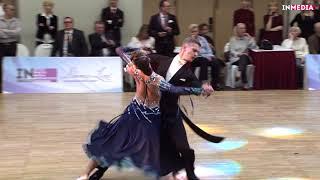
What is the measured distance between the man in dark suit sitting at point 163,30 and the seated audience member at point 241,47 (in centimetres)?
127

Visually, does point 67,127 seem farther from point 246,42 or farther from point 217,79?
point 246,42

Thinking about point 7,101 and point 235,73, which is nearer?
point 7,101

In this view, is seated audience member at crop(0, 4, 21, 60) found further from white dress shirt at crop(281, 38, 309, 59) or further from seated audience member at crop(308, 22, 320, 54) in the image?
seated audience member at crop(308, 22, 320, 54)

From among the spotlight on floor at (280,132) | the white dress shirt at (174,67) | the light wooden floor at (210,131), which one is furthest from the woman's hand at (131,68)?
the spotlight on floor at (280,132)

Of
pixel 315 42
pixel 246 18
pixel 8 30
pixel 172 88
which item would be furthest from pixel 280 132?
pixel 8 30

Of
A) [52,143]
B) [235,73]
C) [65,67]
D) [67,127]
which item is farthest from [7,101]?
[235,73]

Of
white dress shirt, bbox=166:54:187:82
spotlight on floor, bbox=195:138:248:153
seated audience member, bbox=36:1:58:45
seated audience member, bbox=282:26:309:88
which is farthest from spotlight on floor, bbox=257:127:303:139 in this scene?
seated audience member, bbox=36:1:58:45

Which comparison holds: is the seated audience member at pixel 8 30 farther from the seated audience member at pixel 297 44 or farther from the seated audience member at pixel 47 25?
the seated audience member at pixel 297 44

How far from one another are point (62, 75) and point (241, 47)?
3647 millimetres

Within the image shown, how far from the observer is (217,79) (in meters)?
11.4

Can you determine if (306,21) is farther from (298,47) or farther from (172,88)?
(172,88)

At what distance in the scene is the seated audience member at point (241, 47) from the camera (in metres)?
11.4

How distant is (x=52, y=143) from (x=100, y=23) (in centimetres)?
464

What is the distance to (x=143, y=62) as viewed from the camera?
520cm
